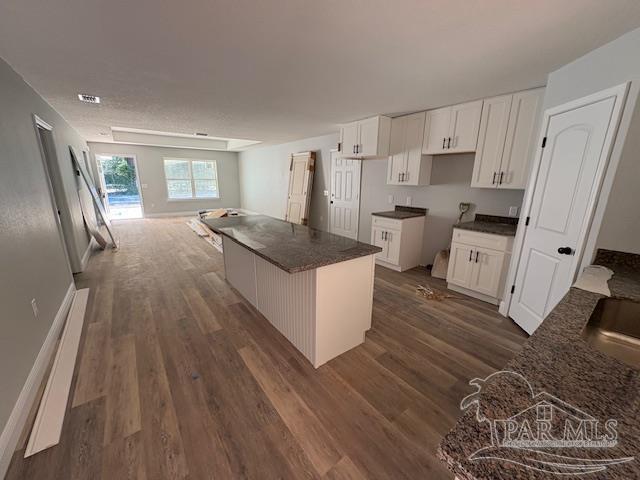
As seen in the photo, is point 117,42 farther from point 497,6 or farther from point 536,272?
point 536,272

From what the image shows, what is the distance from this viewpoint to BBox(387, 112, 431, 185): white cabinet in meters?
3.70

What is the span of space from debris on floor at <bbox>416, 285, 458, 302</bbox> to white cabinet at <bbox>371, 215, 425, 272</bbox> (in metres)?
0.69

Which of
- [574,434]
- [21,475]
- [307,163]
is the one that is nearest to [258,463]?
[21,475]

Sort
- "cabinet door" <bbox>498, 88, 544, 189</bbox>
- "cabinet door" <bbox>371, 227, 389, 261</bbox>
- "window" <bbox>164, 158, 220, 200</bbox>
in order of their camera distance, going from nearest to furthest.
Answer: "cabinet door" <bbox>498, 88, 544, 189</bbox> < "cabinet door" <bbox>371, 227, 389, 261</bbox> < "window" <bbox>164, 158, 220, 200</bbox>

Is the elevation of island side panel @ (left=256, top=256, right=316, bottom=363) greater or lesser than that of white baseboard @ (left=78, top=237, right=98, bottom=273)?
greater

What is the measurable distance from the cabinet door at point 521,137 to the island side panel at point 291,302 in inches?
105

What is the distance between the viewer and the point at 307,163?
20.2 ft

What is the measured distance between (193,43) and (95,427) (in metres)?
2.65

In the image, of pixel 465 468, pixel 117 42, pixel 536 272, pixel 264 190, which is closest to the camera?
pixel 465 468

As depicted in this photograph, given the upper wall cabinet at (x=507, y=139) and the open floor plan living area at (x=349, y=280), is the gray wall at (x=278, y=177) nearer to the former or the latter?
the open floor plan living area at (x=349, y=280)

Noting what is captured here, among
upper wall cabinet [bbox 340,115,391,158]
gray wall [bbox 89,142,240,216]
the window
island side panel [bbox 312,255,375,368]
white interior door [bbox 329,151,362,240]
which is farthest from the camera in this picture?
the window

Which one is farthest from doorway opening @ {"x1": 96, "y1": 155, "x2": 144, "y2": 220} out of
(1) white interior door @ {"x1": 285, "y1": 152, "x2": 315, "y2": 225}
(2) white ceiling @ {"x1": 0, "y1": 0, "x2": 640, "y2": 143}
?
(2) white ceiling @ {"x1": 0, "y1": 0, "x2": 640, "y2": 143}

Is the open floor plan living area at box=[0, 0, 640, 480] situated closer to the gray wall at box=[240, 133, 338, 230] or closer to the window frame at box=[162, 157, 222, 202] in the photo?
the gray wall at box=[240, 133, 338, 230]

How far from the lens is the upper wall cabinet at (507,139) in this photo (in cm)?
269
